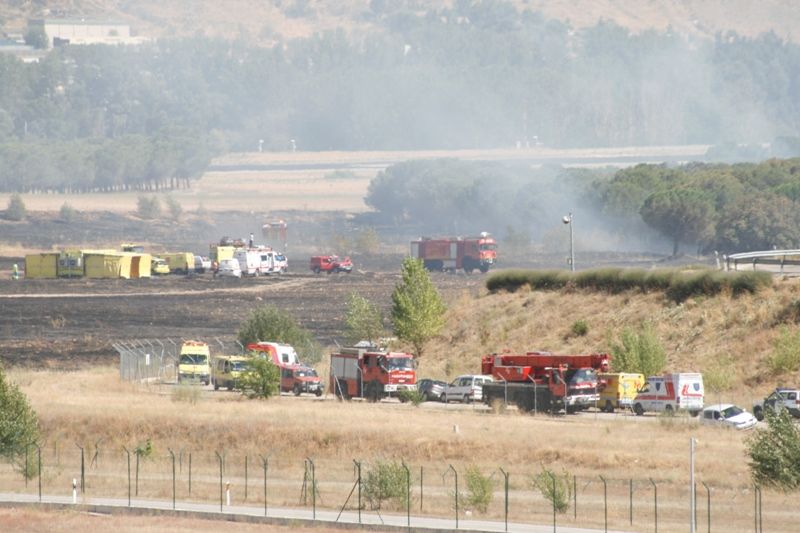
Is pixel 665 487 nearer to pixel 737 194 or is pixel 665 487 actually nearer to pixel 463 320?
pixel 463 320

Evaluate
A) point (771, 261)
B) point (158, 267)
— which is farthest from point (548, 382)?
point (158, 267)

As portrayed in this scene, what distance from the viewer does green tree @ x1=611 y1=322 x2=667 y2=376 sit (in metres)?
61.2

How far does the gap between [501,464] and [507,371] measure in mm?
10520

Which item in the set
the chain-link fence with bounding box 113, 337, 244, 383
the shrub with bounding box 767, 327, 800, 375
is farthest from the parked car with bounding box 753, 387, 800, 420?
the chain-link fence with bounding box 113, 337, 244, 383

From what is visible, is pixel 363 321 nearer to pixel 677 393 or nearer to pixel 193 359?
pixel 193 359

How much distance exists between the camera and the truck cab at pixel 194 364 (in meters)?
67.1

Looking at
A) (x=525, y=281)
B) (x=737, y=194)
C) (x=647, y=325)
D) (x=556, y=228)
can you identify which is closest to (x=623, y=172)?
(x=556, y=228)

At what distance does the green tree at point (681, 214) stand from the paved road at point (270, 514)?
9673cm

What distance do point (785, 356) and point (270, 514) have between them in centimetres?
2428

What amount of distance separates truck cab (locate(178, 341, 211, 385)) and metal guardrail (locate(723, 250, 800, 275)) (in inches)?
840

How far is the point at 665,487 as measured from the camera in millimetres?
44969

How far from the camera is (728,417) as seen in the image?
171 feet

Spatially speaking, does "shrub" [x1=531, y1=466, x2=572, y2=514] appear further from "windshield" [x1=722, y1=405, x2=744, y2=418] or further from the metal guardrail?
the metal guardrail

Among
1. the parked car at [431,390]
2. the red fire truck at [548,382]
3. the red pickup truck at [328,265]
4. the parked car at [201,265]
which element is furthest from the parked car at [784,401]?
the parked car at [201,265]
